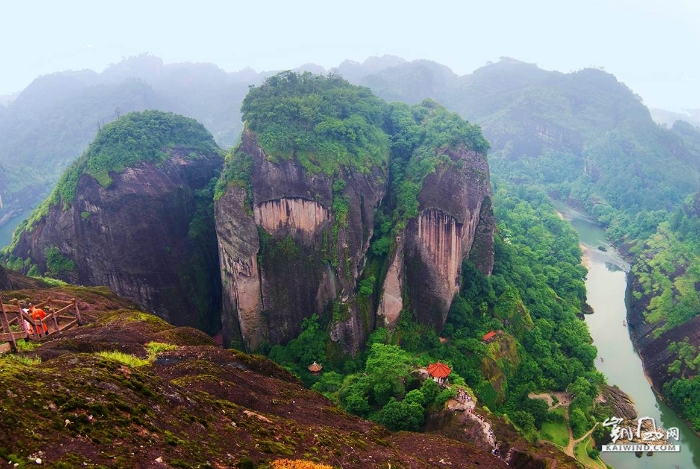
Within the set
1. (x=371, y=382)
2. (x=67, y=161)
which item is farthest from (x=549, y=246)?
(x=67, y=161)

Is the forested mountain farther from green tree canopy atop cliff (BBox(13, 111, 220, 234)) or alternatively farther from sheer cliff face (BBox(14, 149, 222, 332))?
sheer cliff face (BBox(14, 149, 222, 332))

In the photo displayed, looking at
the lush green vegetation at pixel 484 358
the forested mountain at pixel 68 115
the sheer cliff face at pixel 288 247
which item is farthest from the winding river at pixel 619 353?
the forested mountain at pixel 68 115

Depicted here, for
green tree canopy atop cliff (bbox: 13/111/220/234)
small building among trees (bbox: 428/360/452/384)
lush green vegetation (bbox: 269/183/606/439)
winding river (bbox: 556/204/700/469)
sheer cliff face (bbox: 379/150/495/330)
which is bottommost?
winding river (bbox: 556/204/700/469)

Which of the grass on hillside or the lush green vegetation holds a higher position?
the lush green vegetation

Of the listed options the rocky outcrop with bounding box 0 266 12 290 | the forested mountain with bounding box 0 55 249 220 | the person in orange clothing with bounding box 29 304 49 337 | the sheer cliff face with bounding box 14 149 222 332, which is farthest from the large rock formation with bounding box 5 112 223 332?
the forested mountain with bounding box 0 55 249 220

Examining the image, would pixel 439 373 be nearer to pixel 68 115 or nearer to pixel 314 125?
pixel 314 125

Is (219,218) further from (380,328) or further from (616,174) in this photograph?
(616,174)
